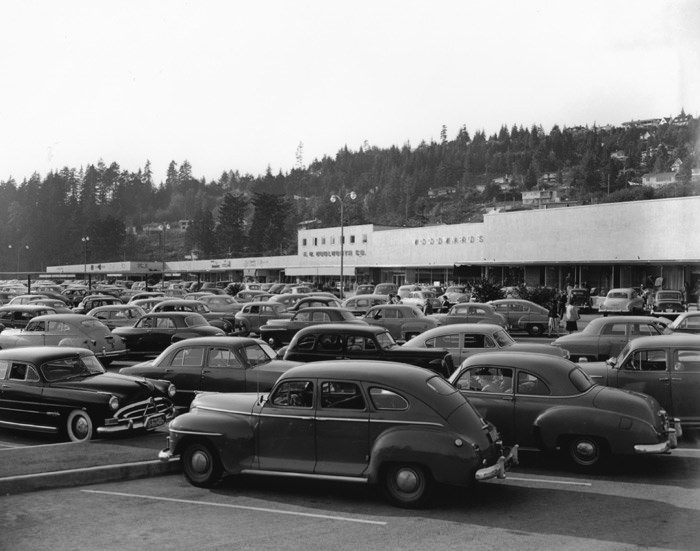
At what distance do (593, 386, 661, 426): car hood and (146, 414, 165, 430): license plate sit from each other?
270 inches

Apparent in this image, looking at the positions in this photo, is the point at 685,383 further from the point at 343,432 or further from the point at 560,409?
the point at 343,432

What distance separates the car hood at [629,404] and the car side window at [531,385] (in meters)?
0.69

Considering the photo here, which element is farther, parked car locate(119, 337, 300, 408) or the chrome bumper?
parked car locate(119, 337, 300, 408)

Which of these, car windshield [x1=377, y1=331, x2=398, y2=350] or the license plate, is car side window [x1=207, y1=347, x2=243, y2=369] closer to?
the license plate

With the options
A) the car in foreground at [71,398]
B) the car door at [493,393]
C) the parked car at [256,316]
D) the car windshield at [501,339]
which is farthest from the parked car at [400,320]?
the car door at [493,393]

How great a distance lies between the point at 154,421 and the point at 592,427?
6842 mm

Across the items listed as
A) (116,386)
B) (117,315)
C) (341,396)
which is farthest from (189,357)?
(117,315)

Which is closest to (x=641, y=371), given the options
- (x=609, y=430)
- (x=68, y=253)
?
(x=609, y=430)

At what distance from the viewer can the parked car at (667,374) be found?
452 inches

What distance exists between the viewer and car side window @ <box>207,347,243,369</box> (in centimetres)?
1325

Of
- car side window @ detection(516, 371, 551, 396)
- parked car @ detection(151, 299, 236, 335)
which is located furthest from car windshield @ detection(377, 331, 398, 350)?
parked car @ detection(151, 299, 236, 335)

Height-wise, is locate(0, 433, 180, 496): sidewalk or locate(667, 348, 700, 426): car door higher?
locate(667, 348, 700, 426): car door

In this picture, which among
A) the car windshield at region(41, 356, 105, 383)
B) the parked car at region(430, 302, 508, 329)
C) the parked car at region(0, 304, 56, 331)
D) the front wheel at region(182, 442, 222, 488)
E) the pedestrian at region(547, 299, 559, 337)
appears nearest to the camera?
the front wheel at region(182, 442, 222, 488)

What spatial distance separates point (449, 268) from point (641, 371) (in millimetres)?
56917
